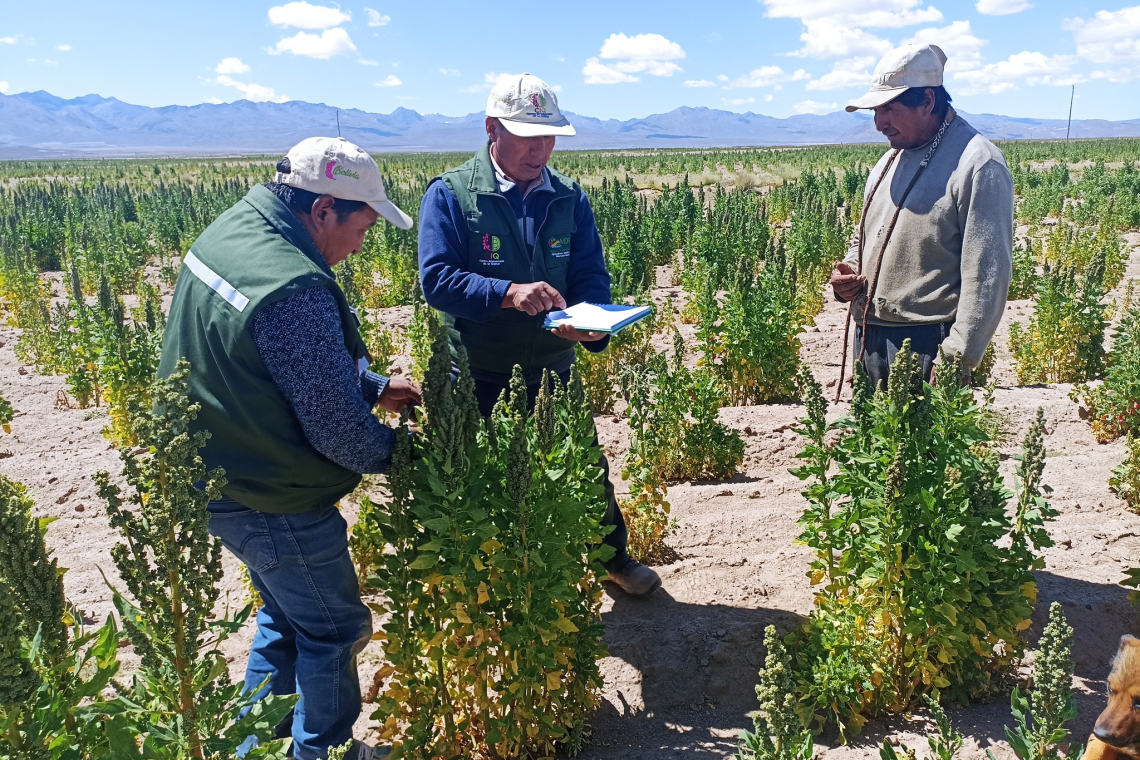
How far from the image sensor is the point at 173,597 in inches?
73.1

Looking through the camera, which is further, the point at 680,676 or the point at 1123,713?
the point at 680,676

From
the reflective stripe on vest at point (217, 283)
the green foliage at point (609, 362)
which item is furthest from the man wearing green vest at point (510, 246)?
the green foliage at point (609, 362)

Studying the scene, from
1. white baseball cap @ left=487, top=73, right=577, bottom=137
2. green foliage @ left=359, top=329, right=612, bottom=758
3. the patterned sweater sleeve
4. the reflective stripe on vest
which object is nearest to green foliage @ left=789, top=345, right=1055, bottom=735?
green foliage @ left=359, top=329, right=612, bottom=758

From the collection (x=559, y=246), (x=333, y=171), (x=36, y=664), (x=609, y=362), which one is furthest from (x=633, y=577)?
(x=609, y=362)

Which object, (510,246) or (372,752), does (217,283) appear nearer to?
(510,246)

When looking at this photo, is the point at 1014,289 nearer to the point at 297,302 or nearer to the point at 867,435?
the point at 867,435

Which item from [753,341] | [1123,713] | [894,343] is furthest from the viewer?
[753,341]

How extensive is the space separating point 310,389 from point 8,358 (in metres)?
10.00

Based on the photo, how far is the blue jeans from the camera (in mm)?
2592

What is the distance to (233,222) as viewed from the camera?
254 cm

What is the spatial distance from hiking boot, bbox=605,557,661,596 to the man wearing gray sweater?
152 cm

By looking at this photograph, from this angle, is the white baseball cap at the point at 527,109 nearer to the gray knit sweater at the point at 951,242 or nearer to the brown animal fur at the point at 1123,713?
the gray knit sweater at the point at 951,242

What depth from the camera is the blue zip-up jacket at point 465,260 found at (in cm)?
341

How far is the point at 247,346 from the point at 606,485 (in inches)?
80.8
